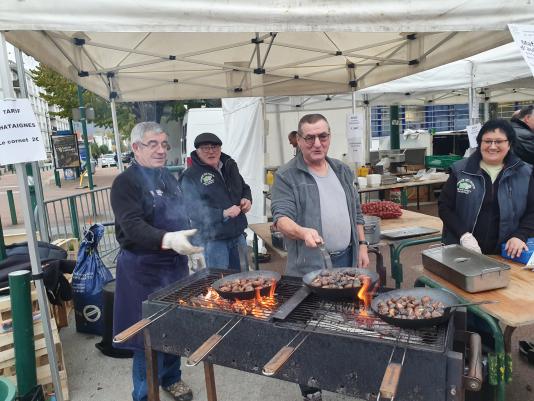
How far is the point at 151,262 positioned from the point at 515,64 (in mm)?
6540

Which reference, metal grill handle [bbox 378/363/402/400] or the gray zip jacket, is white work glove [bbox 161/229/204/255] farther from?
metal grill handle [bbox 378/363/402/400]

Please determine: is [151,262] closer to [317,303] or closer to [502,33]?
[317,303]

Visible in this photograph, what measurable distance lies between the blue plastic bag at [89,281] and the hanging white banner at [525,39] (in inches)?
150

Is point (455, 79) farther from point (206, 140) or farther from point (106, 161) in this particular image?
point (106, 161)

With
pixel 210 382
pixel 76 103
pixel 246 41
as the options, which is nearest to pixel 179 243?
pixel 210 382

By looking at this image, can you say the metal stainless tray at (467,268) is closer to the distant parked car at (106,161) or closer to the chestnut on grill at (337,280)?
the chestnut on grill at (337,280)

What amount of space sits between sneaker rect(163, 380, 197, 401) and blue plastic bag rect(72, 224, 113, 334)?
1.38m

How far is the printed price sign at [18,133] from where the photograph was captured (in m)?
2.36

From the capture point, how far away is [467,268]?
2334 mm

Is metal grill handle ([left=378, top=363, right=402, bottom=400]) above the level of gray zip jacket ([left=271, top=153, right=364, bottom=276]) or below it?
below

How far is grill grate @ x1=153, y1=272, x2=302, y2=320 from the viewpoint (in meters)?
2.06

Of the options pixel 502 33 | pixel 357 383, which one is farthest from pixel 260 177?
pixel 357 383

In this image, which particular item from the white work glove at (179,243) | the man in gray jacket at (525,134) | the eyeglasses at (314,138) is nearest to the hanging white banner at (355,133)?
the man in gray jacket at (525,134)

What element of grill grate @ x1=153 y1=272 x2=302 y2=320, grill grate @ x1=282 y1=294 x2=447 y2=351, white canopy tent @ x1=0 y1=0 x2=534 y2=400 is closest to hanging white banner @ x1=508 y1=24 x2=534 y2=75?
white canopy tent @ x1=0 y1=0 x2=534 y2=400
